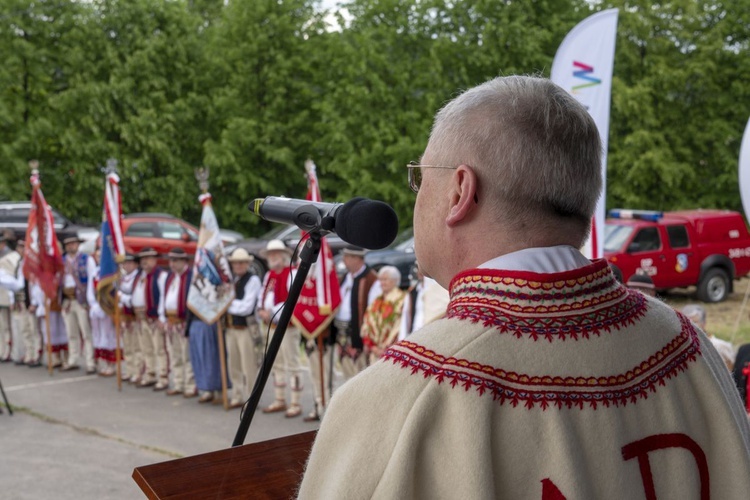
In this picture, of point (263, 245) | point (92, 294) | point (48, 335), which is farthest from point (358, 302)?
point (263, 245)

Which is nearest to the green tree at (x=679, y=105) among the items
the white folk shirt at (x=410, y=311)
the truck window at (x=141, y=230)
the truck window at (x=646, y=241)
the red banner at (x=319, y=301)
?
the truck window at (x=646, y=241)

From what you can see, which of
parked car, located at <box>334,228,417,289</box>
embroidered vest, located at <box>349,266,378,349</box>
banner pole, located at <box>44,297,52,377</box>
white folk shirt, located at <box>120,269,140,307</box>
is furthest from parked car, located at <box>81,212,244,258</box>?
embroidered vest, located at <box>349,266,378,349</box>

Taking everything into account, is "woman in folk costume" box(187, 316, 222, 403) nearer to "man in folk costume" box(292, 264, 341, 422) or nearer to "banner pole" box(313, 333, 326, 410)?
"man in folk costume" box(292, 264, 341, 422)

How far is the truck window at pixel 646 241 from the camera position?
15.5m

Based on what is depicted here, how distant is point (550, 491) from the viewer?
4.38ft

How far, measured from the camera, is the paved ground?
24.3ft

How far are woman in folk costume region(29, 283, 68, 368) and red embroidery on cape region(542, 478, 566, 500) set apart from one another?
12.5 meters

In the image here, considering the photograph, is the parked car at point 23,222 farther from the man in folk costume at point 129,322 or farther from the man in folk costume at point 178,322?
the man in folk costume at point 178,322

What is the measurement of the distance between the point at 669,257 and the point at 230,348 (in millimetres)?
9242

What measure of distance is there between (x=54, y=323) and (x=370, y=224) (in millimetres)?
12049

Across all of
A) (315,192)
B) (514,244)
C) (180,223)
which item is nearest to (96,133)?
(180,223)

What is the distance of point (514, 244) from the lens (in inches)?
56.6

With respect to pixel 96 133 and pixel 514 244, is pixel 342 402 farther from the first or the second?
pixel 96 133

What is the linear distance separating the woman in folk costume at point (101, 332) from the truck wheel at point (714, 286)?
1086cm
